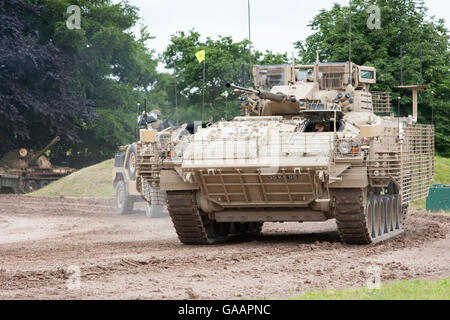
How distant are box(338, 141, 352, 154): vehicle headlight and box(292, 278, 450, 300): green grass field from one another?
4694mm

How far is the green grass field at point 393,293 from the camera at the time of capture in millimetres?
8828

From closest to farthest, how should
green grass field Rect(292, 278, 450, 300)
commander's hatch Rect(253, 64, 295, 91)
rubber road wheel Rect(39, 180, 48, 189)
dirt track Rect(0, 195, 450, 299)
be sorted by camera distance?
green grass field Rect(292, 278, 450, 300) → dirt track Rect(0, 195, 450, 299) → commander's hatch Rect(253, 64, 295, 91) → rubber road wheel Rect(39, 180, 48, 189)

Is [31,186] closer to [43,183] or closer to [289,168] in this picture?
[43,183]

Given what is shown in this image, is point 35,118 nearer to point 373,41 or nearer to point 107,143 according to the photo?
point 107,143

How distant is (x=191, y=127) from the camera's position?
1694 centimetres

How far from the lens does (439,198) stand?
24.6m

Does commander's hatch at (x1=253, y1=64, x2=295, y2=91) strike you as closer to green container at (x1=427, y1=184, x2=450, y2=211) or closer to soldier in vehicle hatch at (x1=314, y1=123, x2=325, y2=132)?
soldier in vehicle hatch at (x1=314, y1=123, x2=325, y2=132)

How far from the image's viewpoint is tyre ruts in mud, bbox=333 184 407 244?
1425 cm

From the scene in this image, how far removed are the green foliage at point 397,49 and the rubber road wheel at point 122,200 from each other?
9571 millimetres

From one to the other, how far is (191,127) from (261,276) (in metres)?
6.39

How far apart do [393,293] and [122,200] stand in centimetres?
1729

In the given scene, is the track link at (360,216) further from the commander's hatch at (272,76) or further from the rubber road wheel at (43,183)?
the rubber road wheel at (43,183)

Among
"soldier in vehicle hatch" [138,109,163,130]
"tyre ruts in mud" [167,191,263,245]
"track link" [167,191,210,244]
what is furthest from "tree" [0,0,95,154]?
"track link" [167,191,210,244]
